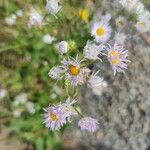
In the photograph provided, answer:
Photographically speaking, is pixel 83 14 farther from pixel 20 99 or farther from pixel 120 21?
pixel 20 99

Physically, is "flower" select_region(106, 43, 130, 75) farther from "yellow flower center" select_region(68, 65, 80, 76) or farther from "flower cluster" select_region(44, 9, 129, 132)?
"yellow flower center" select_region(68, 65, 80, 76)

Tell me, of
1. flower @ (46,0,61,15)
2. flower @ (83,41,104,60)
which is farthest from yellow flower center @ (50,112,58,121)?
flower @ (46,0,61,15)

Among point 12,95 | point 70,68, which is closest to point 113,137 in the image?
point 12,95

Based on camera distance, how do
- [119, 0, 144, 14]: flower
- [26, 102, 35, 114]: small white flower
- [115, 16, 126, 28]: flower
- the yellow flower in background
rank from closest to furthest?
1. [119, 0, 144, 14]: flower
2. [115, 16, 126, 28]: flower
3. the yellow flower in background
4. [26, 102, 35, 114]: small white flower

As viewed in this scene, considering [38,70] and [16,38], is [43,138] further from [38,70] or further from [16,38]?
[16,38]

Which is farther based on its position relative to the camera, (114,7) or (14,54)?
(14,54)

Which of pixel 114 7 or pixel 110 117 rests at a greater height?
pixel 114 7

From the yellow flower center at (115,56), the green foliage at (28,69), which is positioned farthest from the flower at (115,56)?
the green foliage at (28,69)

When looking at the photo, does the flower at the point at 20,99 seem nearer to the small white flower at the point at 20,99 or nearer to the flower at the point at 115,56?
the small white flower at the point at 20,99
